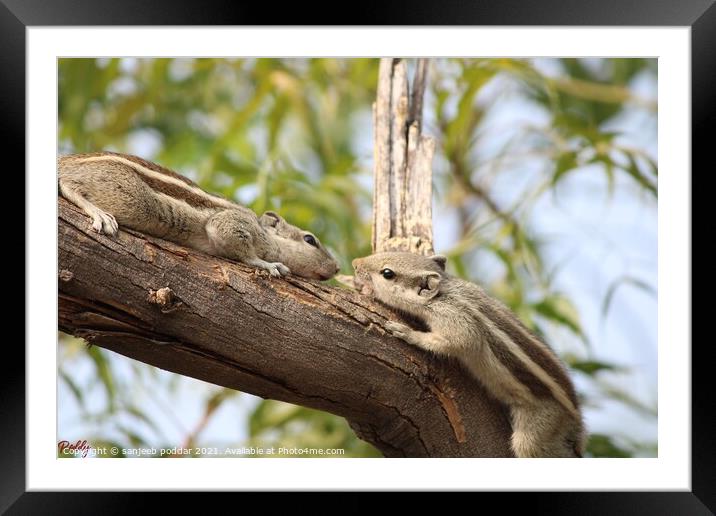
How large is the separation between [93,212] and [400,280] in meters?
1.79

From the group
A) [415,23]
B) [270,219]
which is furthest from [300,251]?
[415,23]

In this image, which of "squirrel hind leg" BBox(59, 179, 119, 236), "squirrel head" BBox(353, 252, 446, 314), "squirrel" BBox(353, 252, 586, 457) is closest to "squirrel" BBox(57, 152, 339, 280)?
"squirrel hind leg" BBox(59, 179, 119, 236)

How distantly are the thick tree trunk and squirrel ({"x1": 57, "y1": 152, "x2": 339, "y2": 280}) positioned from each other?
0.39 ft

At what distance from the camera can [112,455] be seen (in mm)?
4590

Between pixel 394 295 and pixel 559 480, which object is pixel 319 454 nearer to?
pixel 394 295

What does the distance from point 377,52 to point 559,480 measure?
2.83 meters

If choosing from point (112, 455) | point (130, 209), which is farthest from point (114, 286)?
point (112, 455)

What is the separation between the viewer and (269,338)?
3.95 meters

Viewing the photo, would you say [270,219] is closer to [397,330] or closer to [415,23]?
[397,330]

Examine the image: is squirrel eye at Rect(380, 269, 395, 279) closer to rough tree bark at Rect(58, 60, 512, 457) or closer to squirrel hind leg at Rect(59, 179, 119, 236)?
rough tree bark at Rect(58, 60, 512, 457)
